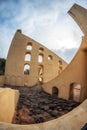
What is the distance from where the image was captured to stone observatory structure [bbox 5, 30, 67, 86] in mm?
26531

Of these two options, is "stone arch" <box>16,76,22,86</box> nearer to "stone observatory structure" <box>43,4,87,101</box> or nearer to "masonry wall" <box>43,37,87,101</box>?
"stone observatory structure" <box>43,4,87,101</box>

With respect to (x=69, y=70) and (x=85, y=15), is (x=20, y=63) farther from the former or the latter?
(x=85, y=15)

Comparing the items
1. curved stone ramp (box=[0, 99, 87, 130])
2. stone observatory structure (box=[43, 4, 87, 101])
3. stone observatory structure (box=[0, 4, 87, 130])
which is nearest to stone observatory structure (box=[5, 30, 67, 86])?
stone observatory structure (box=[0, 4, 87, 130])

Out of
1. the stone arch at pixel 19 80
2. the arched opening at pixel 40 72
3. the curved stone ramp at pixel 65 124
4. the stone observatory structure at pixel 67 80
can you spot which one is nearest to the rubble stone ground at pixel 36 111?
the stone observatory structure at pixel 67 80

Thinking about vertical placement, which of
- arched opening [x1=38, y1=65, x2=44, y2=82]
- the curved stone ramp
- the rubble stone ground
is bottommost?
the rubble stone ground

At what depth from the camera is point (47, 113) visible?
12.2 m

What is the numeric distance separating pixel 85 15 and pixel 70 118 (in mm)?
6118

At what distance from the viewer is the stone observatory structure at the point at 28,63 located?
26.5 m

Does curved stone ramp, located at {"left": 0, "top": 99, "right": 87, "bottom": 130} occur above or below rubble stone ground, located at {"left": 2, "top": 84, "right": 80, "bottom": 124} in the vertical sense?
above

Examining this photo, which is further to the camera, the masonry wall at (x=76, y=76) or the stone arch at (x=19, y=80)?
the stone arch at (x=19, y=80)

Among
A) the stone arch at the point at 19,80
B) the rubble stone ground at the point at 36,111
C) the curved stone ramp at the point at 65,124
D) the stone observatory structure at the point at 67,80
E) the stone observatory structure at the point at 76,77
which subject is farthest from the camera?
the stone arch at the point at 19,80

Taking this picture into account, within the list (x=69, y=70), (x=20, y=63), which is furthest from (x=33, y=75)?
(x=69, y=70)

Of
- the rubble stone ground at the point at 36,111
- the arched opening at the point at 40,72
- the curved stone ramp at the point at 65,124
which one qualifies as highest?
the arched opening at the point at 40,72

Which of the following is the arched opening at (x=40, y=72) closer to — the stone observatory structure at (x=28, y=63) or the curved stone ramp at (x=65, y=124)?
the stone observatory structure at (x=28, y=63)
